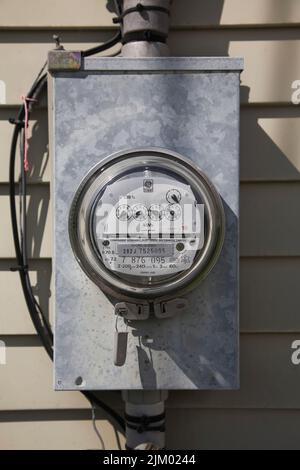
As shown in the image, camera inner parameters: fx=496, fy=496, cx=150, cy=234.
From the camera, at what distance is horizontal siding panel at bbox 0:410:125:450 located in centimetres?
159

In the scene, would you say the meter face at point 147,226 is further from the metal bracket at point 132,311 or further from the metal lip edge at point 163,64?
the metal lip edge at point 163,64

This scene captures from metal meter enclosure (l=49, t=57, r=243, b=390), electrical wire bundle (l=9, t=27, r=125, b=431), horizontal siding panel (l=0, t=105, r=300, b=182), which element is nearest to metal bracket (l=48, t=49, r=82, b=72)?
metal meter enclosure (l=49, t=57, r=243, b=390)

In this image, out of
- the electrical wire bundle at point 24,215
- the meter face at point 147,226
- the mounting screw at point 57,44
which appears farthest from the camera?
the electrical wire bundle at point 24,215

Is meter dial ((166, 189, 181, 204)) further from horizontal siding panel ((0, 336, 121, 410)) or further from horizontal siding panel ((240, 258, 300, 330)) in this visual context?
horizontal siding panel ((0, 336, 121, 410))

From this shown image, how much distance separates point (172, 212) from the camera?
4.00 ft

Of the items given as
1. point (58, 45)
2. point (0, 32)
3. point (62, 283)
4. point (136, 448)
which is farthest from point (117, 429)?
point (0, 32)

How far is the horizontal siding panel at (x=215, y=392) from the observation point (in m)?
1.56

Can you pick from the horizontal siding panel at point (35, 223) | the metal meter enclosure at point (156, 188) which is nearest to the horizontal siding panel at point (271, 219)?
the metal meter enclosure at point (156, 188)

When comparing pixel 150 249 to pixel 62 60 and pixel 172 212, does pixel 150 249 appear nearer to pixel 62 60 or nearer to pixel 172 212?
pixel 172 212

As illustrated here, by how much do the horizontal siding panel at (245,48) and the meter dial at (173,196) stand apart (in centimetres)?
47

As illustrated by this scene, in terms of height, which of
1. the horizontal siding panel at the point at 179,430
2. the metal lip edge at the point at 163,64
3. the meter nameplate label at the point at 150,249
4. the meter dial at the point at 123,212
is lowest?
the horizontal siding panel at the point at 179,430

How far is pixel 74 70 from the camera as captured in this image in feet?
4.26

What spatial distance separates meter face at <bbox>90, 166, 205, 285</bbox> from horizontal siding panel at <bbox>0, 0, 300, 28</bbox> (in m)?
0.58
